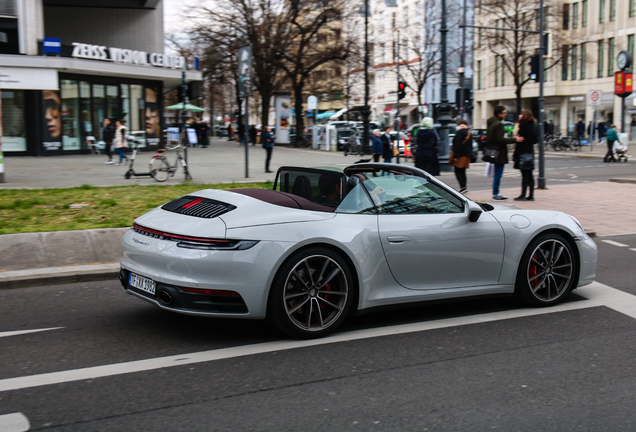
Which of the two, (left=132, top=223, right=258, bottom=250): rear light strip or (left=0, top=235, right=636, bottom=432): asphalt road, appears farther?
(left=132, top=223, right=258, bottom=250): rear light strip

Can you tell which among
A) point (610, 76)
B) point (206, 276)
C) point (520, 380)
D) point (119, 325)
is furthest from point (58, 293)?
point (610, 76)

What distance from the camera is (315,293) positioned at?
4.77m

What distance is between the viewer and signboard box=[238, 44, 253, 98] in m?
17.4

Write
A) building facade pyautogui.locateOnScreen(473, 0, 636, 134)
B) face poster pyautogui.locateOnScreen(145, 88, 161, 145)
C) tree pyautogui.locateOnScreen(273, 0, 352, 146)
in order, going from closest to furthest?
face poster pyautogui.locateOnScreen(145, 88, 161, 145) < tree pyautogui.locateOnScreen(273, 0, 352, 146) < building facade pyautogui.locateOnScreen(473, 0, 636, 134)

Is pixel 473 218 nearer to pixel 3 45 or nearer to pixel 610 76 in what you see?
pixel 3 45

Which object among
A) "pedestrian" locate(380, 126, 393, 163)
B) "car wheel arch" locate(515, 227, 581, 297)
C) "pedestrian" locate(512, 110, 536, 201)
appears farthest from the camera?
"pedestrian" locate(380, 126, 393, 163)

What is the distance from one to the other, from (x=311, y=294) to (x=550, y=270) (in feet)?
7.65

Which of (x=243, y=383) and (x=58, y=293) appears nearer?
(x=243, y=383)

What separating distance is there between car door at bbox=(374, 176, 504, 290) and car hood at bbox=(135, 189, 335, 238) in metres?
0.56

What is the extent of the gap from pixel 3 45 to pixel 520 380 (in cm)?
2942

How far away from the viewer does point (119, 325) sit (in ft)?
17.4

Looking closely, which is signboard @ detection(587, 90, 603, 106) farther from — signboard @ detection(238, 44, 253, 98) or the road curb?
the road curb

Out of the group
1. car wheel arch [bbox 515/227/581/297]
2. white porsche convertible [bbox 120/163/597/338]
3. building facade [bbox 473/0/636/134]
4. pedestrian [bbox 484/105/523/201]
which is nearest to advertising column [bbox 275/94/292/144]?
building facade [bbox 473/0/636/134]

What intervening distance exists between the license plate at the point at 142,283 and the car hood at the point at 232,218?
0.37 m
